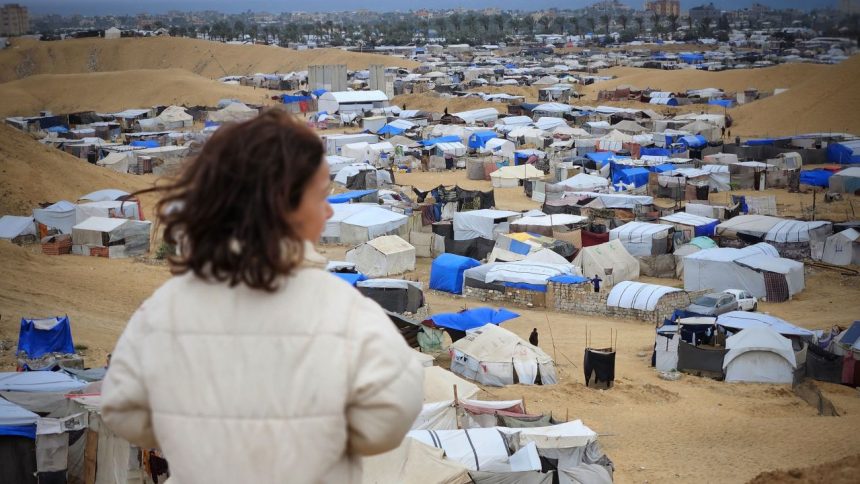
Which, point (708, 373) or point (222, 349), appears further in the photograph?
point (708, 373)

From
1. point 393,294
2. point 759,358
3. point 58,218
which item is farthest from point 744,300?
point 58,218

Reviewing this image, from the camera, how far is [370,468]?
8664 mm

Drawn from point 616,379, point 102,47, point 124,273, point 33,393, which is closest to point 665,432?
point 616,379

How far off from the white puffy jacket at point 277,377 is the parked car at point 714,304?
1820 cm

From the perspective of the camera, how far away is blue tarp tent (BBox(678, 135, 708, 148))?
42969mm

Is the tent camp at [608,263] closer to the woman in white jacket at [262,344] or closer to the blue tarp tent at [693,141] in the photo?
the blue tarp tent at [693,141]

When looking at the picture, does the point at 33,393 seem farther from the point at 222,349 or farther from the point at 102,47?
the point at 102,47

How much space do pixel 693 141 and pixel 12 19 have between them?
14182cm

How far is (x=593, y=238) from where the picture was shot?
25203 mm

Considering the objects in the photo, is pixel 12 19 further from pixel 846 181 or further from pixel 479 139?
pixel 846 181

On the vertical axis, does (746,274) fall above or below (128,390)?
below

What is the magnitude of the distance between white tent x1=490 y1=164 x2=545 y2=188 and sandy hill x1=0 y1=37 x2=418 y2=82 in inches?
2262

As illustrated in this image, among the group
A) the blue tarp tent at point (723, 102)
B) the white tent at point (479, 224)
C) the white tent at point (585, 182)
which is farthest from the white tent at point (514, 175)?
the blue tarp tent at point (723, 102)

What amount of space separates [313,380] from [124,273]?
2284 cm
